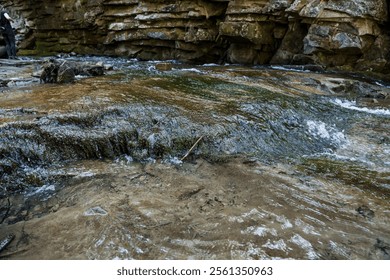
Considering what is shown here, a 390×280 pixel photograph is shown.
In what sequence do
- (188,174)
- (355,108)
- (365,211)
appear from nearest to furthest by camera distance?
(365,211) → (188,174) → (355,108)

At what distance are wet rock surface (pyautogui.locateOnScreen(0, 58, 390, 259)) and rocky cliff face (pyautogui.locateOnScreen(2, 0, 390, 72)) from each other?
13.3 feet

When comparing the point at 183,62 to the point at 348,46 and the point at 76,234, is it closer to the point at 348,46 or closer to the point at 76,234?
the point at 348,46

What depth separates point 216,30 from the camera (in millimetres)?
13172

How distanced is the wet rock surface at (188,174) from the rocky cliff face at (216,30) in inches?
159

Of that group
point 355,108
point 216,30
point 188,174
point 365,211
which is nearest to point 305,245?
point 365,211

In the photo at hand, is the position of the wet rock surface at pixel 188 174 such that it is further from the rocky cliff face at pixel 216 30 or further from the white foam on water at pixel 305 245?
the rocky cliff face at pixel 216 30

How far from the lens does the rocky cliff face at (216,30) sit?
9984 millimetres

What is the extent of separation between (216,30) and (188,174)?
34.2 feet

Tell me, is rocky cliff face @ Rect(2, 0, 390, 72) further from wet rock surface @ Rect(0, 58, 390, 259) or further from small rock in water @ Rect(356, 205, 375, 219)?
small rock in water @ Rect(356, 205, 375, 219)

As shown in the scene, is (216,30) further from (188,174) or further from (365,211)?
(365,211)

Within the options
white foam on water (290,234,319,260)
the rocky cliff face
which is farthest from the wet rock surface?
the rocky cliff face

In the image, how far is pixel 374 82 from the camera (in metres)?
9.52

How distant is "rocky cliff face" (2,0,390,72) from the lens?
9984 mm

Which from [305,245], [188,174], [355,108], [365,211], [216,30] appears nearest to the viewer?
[305,245]
